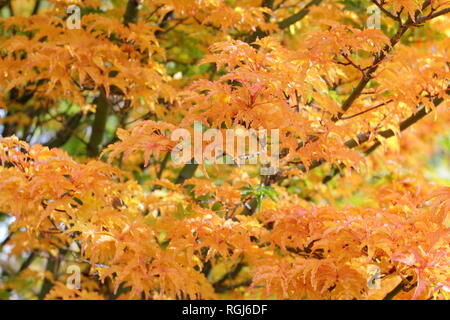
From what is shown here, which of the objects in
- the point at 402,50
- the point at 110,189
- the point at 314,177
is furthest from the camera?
the point at 314,177

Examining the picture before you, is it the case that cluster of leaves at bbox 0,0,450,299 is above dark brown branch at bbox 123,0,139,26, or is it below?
below

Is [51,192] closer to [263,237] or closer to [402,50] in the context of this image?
[263,237]

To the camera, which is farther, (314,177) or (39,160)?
(314,177)

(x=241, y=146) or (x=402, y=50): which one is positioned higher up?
(x=402, y=50)

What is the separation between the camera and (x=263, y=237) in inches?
98.3

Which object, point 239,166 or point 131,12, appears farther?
point 131,12

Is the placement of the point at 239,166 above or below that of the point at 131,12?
below

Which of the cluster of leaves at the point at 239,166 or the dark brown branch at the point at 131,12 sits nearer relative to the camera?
the cluster of leaves at the point at 239,166

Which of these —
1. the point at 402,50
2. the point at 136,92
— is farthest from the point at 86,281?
the point at 402,50

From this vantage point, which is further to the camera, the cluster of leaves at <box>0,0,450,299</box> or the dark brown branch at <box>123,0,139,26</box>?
the dark brown branch at <box>123,0,139,26</box>

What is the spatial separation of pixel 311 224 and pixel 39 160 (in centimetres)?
122

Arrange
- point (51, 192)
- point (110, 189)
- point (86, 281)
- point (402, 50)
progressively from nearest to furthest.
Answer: point (51, 192)
point (110, 189)
point (402, 50)
point (86, 281)

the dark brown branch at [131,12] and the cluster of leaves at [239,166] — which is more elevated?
the dark brown branch at [131,12]
